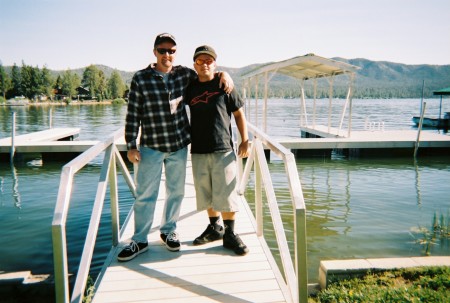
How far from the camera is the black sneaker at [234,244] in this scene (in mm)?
3242

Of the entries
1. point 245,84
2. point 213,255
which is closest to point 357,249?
point 213,255

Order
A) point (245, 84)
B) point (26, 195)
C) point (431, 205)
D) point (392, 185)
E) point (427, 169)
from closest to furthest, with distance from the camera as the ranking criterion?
point (431, 205)
point (26, 195)
point (392, 185)
point (427, 169)
point (245, 84)

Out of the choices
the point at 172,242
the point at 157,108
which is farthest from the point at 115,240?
the point at 157,108

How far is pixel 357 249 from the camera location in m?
5.47

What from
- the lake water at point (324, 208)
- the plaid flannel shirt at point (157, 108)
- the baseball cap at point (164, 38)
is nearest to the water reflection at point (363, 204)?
the lake water at point (324, 208)

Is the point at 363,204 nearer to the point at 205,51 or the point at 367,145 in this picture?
the point at 367,145

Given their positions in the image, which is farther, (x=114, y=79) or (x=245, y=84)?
(x=114, y=79)

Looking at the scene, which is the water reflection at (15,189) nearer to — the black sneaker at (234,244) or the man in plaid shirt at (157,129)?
the man in plaid shirt at (157,129)

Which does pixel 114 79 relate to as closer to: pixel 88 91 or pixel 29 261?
pixel 88 91

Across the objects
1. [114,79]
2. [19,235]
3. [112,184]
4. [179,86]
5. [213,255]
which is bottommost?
[19,235]

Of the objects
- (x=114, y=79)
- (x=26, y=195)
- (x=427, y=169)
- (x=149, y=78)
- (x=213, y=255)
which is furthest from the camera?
(x=114, y=79)

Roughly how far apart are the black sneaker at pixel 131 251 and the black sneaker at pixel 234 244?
772 mm

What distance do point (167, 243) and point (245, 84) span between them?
14432 millimetres

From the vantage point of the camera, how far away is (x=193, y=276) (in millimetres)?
2891
